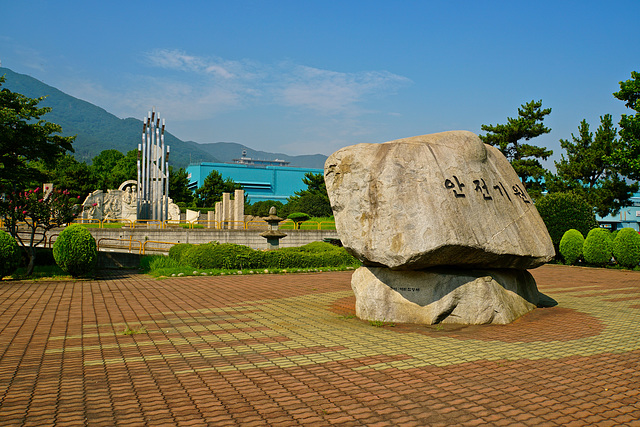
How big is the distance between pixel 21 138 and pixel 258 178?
2537 inches

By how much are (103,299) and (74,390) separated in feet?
21.9

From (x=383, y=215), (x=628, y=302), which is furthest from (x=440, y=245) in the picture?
(x=628, y=302)

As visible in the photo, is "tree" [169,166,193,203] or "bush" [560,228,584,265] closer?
"bush" [560,228,584,265]

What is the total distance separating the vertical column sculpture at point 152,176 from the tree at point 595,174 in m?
29.9

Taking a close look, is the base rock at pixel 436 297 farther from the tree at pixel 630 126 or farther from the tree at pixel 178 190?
the tree at pixel 178 190

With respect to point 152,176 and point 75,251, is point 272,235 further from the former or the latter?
point 152,176

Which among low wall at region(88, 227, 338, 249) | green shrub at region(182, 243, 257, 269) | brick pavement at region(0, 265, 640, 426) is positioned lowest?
brick pavement at region(0, 265, 640, 426)

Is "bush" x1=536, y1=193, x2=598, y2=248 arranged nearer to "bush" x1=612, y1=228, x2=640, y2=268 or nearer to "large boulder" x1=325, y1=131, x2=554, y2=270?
"bush" x1=612, y1=228, x2=640, y2=268

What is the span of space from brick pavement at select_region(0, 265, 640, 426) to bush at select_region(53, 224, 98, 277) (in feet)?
15.7

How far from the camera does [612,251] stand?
65.3ft

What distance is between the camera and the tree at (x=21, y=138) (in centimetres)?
1695

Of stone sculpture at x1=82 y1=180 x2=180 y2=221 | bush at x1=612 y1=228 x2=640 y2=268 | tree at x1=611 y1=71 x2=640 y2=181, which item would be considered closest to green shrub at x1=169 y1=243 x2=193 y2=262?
bush at x1=612 y1=228 x2=640 y2=268

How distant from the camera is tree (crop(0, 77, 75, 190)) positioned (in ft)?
55.6

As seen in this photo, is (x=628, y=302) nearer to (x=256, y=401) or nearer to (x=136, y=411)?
(x=256, y=401)
